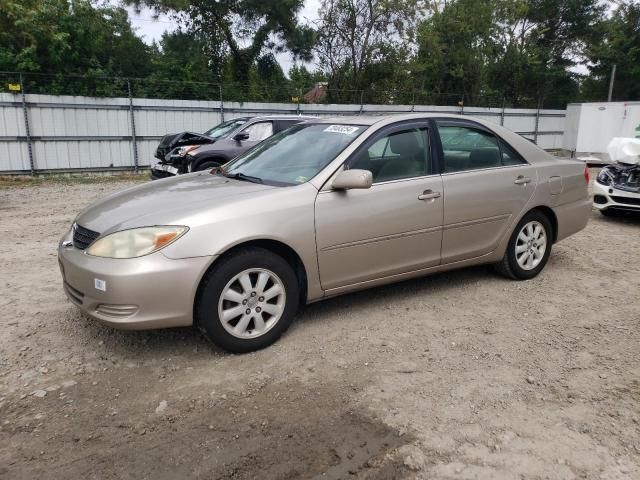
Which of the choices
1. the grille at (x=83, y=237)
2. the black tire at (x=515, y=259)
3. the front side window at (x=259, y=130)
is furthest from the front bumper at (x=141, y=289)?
the front side window at (x=259, y=130)

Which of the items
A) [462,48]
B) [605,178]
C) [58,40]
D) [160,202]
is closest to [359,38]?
[462,48]

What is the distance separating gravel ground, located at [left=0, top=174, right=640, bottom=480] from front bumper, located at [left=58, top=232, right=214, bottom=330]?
0.37m

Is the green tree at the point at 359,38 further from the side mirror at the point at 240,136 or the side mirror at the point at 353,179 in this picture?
the side mirror at the point at 353,179

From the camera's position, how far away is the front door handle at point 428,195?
4.42 m


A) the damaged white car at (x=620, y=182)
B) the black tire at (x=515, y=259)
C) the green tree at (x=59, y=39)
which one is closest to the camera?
the black tire at (x=515, y=259)

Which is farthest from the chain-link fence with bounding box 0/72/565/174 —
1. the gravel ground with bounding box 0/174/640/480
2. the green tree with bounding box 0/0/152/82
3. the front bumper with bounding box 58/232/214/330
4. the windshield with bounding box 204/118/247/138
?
the front bumper with bounding box 58/232/214/330

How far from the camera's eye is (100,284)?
3.39 meters

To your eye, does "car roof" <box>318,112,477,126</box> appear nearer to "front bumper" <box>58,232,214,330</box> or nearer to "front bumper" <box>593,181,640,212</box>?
"front bumper" <box>58,232,214,330</box>

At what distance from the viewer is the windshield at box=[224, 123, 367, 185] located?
13.8ft

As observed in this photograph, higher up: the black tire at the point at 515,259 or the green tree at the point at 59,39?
the green tree at the point at 59,39

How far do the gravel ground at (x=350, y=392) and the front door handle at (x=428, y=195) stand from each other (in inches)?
36.9

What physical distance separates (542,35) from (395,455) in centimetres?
3356

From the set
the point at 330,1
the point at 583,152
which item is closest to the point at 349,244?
the point at 583,152

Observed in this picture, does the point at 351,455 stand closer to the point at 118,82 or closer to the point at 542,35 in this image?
the point at 118,82
